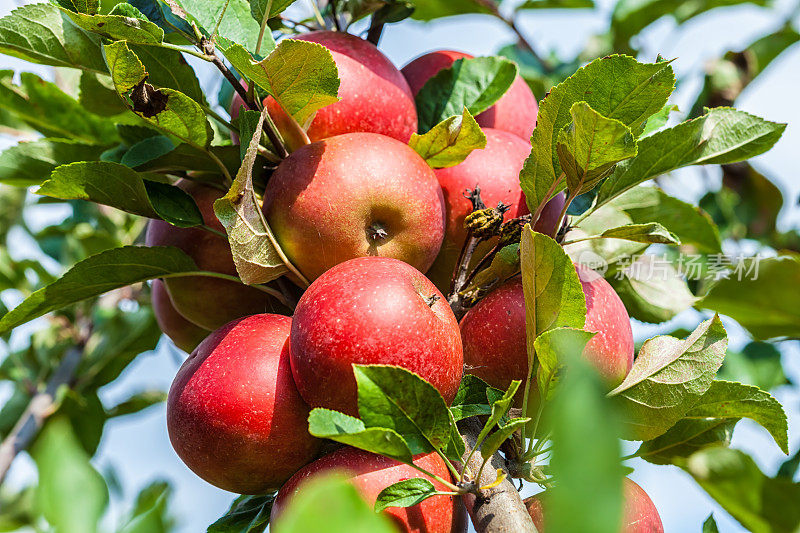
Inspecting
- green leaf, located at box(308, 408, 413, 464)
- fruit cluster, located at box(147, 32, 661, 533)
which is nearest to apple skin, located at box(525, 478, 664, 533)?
fruit cluster, located at box(147, 32, 661, 533)

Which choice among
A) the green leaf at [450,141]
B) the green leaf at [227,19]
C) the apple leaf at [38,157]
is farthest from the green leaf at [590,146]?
the apple leaf at [38,157]

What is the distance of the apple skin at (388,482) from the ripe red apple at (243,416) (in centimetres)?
5

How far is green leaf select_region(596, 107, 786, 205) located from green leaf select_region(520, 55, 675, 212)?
4.3 inches

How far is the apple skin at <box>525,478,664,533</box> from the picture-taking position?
38.3 inches

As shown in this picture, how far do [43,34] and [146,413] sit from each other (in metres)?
1.57

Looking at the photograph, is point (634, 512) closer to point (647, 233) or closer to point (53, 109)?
point (647, 233)

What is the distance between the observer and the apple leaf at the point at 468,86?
1266mm

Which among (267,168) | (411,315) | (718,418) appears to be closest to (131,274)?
(267,168)

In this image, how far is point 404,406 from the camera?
2.72 feet

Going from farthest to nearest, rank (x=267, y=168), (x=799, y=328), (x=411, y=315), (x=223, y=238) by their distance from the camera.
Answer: (x=799, y=328)
(x=223, y=238)
(x=267, y=168)
(x=411, y=315)

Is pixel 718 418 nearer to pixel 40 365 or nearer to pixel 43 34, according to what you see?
pixel 43 34

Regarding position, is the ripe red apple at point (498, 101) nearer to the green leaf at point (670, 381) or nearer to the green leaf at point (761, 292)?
the green leaf at point (670, 381)

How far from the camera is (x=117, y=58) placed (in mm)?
953

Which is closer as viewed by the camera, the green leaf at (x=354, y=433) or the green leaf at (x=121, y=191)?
the green leaf at (x=354, y=433)
